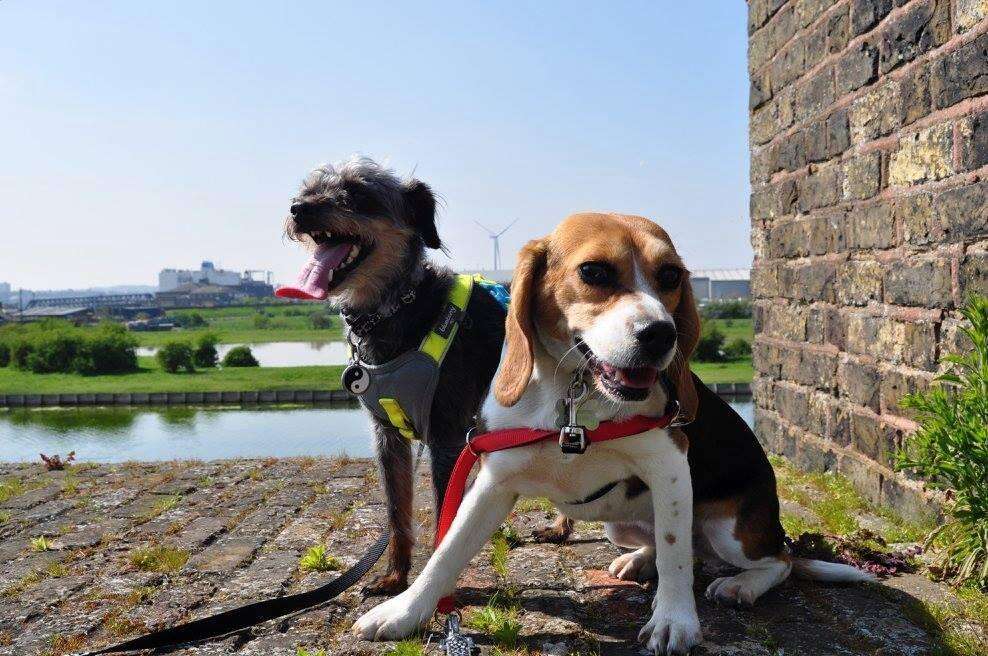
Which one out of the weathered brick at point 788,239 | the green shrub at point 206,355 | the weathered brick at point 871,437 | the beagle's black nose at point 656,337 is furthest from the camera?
the green shrub at point 206,355

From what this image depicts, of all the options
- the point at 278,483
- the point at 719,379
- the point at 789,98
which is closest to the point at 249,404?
the point at 719,379

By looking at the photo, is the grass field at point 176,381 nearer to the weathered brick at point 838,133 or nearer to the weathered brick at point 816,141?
the weathered brick at point 816,141

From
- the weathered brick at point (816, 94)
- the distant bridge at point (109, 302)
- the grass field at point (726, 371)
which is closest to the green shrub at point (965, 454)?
the weathered brick at point (816, 94)

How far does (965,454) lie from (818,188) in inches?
116

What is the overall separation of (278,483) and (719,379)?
21.4 m

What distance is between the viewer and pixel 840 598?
3.59 m

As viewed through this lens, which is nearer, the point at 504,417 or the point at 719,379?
the point at 504,417

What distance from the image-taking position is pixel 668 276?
2.92m

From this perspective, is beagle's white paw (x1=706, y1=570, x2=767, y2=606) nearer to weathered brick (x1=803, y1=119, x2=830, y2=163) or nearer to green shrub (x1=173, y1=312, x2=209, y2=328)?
weathered brick (x1=803, y1=119, x2=830, y2=163)

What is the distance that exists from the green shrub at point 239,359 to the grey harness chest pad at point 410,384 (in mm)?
48728

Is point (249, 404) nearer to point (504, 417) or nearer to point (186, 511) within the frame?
point (186, 511)

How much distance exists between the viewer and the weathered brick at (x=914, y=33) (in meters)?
4.41

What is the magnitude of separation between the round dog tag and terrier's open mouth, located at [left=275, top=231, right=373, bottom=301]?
404mm

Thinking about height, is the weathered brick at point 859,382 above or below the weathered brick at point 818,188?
below
